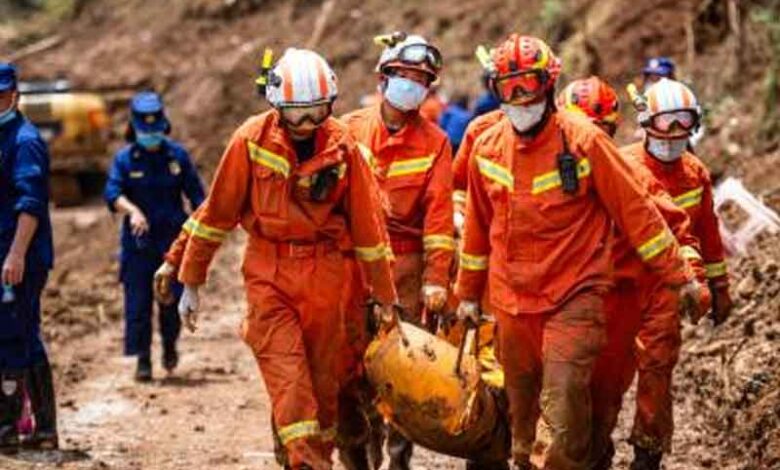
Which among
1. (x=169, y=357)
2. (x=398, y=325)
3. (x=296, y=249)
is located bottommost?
(x=169, y=357)

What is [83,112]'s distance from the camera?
2422 cm

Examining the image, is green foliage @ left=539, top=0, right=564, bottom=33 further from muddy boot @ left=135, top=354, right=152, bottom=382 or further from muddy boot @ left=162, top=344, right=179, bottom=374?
muddy boot @ left=135, top=354, right=152, bottom=382

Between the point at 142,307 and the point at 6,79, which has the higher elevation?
the point at 6,79

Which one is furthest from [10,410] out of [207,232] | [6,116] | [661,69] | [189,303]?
[661,69]

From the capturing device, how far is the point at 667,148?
9.01m

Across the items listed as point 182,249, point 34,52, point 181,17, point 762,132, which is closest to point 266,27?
point 181,17

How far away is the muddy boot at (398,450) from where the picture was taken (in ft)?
30.9

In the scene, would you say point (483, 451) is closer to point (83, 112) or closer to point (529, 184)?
point (529, 184)

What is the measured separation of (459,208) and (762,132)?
644 centimetres

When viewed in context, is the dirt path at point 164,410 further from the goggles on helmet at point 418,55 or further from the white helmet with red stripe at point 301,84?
the white helmet with red stripe at point 301,84

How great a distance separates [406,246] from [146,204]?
12.4 feet

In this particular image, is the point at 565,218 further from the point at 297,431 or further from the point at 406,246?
the point at 406,246

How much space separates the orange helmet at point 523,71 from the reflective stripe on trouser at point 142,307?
18.2 ft

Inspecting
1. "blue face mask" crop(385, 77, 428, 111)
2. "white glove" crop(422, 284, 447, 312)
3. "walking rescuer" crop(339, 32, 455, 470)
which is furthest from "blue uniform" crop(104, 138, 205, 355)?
"white glove" crop(422, 284, 447, 312)
